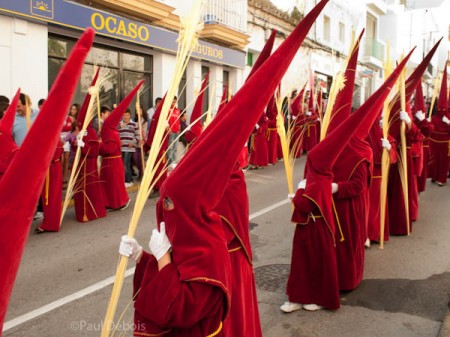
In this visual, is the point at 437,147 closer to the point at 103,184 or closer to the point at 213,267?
the point at 103,184

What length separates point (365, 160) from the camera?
4.88 metres

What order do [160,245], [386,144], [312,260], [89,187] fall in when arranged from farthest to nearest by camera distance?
[89,187]
[386,144]
[312,260]
[160,245]

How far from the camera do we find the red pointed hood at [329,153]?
4043 mm

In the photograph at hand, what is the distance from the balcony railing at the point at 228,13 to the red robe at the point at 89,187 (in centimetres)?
1010

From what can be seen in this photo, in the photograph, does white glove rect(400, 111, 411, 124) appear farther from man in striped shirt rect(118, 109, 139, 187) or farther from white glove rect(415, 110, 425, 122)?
man in striped shirt rect(118, 109, 139, 187)

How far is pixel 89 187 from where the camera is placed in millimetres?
8469

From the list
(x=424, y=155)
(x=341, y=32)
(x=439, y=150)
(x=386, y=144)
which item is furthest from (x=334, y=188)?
(x=341, y=32)

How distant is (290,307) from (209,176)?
2.87 m

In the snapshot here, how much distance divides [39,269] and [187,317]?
4.17 metres

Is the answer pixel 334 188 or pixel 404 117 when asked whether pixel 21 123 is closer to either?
pixel 334 188

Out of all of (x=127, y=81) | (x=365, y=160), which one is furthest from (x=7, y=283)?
(x=127, y=81)

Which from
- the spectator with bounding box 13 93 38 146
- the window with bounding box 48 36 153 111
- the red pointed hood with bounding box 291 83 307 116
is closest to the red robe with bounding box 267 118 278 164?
the red pointed hood with bounding box 291 83 307 116

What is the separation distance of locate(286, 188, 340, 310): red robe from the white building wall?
8.27 meters

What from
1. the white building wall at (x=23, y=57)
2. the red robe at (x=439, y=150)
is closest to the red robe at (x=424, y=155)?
the red robe at (x=439, y=150)
